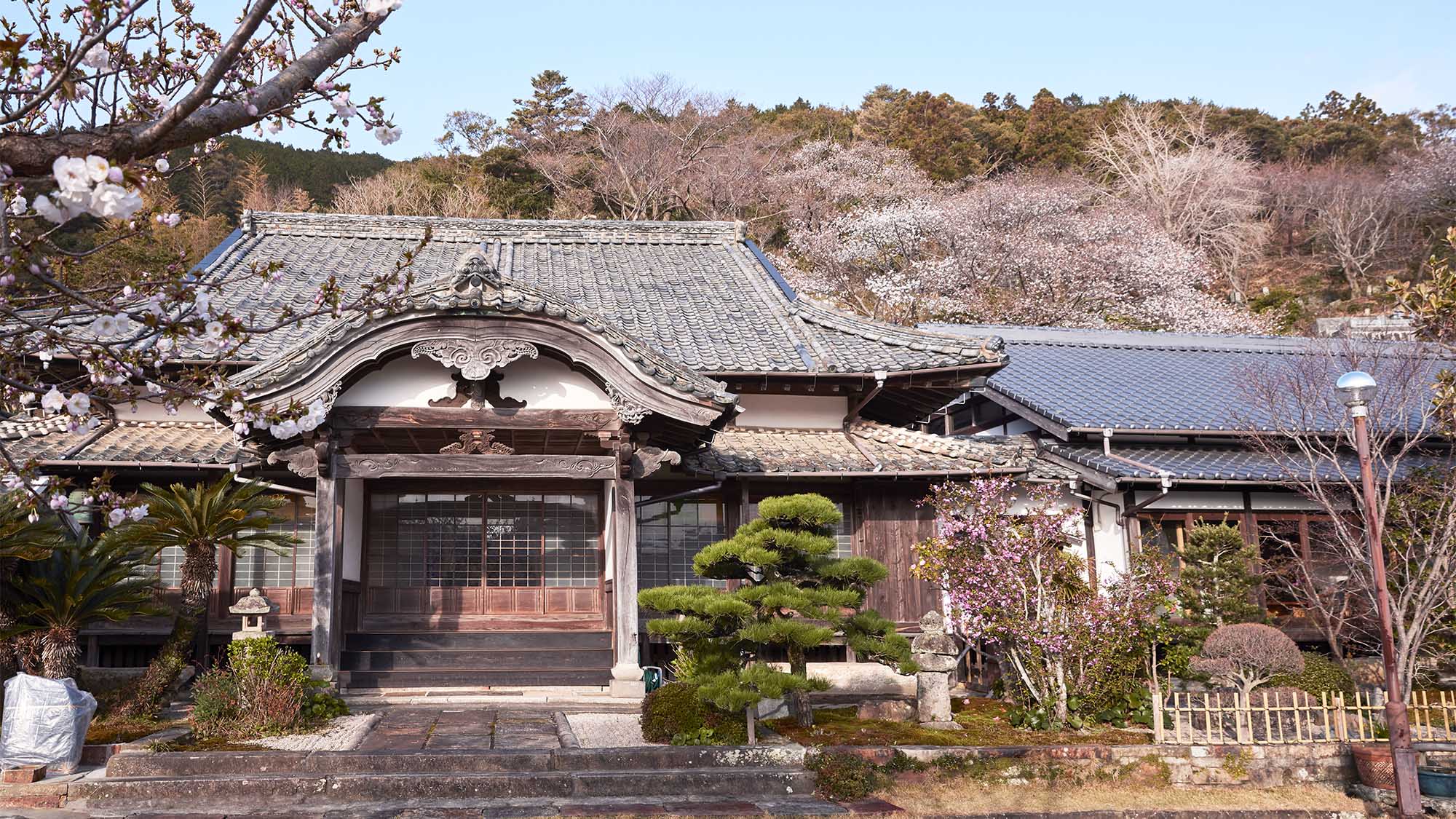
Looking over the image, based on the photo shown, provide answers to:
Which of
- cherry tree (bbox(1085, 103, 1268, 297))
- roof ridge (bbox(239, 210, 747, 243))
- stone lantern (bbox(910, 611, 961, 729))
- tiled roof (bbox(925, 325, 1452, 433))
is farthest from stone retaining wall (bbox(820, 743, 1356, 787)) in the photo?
cherry tree (bbox(1085, 103, 1268, 297))

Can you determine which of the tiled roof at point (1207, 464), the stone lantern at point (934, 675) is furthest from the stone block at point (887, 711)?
the tiled roof at point (1207, 464)

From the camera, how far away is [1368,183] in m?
40.3

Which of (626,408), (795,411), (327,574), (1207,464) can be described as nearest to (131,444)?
(327,574)

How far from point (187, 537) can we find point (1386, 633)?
38.5 feet

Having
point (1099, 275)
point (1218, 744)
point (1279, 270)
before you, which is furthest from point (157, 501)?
point (1279, 270)

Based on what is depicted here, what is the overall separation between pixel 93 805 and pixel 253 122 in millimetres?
6221

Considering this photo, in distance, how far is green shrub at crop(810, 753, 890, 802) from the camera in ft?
28.8

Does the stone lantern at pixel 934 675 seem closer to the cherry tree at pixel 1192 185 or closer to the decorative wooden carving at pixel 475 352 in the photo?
the decorative wooden carving at pixel 475 352

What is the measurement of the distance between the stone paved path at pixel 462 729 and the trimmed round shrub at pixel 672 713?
33.5 inches

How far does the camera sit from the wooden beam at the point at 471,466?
11.6 meters

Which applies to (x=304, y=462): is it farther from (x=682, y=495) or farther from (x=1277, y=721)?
(x=1277, y=721)

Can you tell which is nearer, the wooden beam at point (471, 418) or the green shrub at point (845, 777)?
the green shrub at point (845, 777)

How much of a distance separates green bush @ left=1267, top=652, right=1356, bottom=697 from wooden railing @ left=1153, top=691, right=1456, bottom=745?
1.14 ft

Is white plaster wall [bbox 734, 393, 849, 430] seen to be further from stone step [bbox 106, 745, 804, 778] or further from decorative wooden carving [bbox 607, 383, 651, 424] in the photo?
stone step [bbox 106, 745, 804, 778]
